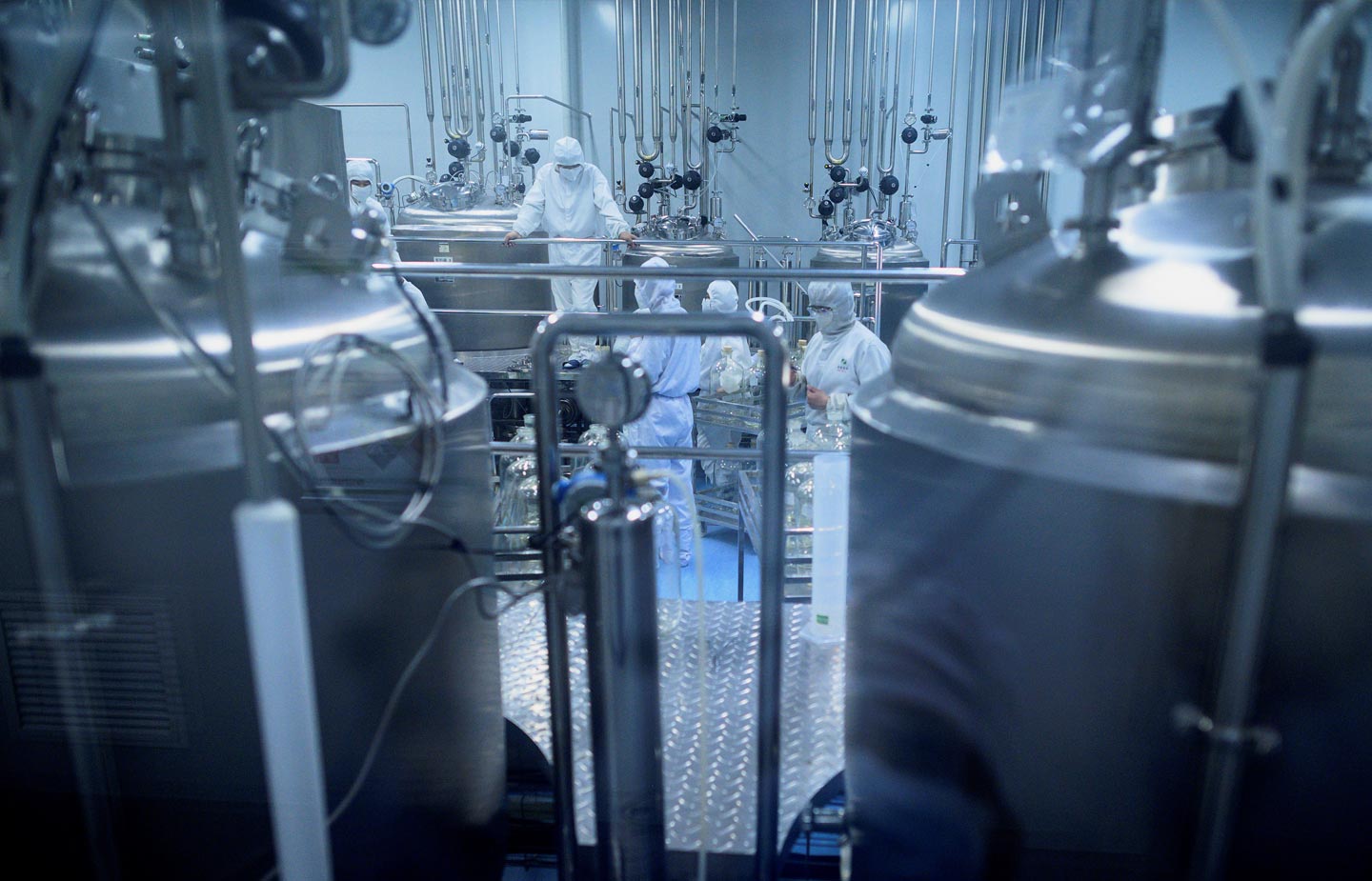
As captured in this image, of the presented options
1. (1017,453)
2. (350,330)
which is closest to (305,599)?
(350,330)

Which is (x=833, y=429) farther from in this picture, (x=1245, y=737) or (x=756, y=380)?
(x=1245, y=737)

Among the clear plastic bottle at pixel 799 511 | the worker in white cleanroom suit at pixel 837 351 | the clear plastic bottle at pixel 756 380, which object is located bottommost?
the clear plastic bottle at pixel 799 511

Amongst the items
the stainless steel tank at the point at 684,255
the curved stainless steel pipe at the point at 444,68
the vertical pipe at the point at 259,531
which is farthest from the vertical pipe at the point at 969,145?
the vertical pipe at the point at 259,531

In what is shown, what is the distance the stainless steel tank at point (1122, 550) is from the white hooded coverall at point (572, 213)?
13.4 ft

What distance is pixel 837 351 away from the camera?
3512 millimetres

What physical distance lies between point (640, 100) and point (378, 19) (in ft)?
15.9

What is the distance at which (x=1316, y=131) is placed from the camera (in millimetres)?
709

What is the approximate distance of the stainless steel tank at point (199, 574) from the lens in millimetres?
698

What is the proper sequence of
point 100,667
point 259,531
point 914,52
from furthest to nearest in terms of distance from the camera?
point 914,52 < point 100,667 < point 259,531

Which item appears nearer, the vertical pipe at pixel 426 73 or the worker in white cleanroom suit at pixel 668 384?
the worker in white cleanroom suit at pixel 668 384

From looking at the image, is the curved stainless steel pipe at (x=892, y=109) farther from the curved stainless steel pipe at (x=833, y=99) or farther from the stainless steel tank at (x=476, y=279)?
the stainless steel tank at (x=476, y=279)

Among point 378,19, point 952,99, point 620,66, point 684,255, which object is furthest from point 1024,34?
point 378,19

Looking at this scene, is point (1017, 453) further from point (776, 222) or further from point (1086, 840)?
point (776, 222)

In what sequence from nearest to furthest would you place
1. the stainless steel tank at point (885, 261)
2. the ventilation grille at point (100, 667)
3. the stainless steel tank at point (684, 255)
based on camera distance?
the ventilation grille at point (100, 667)
the stainless steel tank at point (885, 261)
the stainless steel tank at point (684, 255)
